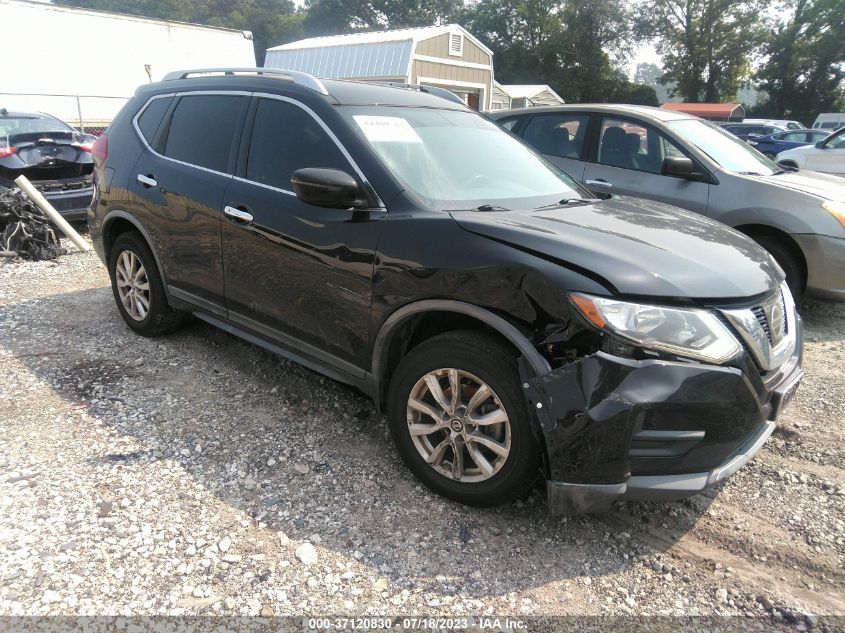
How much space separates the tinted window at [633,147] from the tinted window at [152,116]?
395 centimetres

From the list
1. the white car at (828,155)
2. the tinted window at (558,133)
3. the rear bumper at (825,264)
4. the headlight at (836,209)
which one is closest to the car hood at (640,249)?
the rear bumper at (825,264)

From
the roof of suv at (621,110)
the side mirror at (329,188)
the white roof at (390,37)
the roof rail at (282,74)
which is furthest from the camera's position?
the white roof at (390,37)

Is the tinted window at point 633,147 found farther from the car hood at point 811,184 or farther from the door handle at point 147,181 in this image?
the door handle at point 147,181

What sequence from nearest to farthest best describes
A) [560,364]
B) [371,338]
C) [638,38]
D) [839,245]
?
[560,364], [371,338], [839,245], [638,38]

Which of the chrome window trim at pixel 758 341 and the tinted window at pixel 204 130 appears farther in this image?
the tinted window at pixel 204 130

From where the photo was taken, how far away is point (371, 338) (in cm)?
288

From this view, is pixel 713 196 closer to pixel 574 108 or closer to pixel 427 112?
pixel 574 108

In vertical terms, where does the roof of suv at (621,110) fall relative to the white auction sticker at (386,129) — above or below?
above

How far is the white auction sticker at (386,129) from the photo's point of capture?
3.10m

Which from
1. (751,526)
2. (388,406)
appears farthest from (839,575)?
(388,406)

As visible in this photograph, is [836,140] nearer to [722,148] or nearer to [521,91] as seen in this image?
[722,148]

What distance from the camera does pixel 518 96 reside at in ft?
109

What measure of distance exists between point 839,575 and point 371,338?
2.17 metres

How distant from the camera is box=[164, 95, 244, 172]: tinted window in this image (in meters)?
3.67
